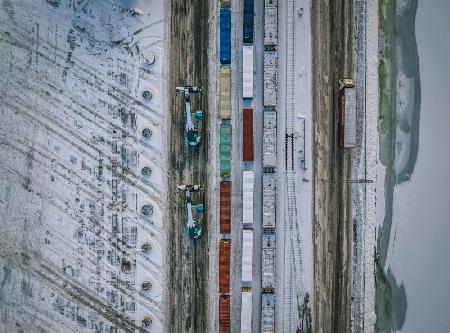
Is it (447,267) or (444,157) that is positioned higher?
(444,157)

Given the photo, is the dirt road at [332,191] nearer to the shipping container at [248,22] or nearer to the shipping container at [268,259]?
the shipping container at [268,259]

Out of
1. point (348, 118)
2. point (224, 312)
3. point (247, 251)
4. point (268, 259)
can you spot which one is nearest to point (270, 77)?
point (348, 118)

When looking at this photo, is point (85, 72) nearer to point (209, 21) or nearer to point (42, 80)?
point (42, 80)

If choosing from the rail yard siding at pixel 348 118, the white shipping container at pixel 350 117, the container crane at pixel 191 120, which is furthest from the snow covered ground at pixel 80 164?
the white shipping container at pixel 350 117

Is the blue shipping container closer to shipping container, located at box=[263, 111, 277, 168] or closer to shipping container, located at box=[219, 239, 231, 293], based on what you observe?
shipping container, located at box=[263, 111, 277, 168]

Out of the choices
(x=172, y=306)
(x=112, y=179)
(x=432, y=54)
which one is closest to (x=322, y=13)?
(x=432, y=54)

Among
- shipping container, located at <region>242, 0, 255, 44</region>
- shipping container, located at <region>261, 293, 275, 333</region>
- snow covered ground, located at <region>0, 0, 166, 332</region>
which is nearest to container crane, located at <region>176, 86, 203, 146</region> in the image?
snow covered ground, located at <region>0, 0, 166, 332</region>

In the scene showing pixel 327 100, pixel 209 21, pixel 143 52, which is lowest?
pixel 327 100
